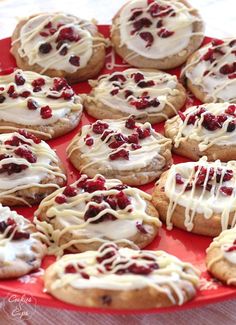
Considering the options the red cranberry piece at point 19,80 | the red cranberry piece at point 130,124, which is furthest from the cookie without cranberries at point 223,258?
the red cranberry piece at point 19,80

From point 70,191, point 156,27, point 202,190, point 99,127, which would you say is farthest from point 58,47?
point 202,190

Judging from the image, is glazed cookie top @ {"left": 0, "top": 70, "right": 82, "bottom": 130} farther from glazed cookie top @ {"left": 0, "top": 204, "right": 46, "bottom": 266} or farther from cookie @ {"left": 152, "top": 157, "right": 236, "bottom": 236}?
glazed cookie top @ {"left": 0, "top": 204, "right": 46, "bottom": 266}

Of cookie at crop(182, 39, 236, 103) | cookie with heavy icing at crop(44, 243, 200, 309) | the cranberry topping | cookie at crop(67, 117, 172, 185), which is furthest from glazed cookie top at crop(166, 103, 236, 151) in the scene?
cookie with heavy icing at crop(44, 243, 200, 309)

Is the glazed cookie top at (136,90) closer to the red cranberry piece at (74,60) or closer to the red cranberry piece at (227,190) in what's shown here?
the red cranberry piece at (74,60)

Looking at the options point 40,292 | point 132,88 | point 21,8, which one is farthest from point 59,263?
point 21,8

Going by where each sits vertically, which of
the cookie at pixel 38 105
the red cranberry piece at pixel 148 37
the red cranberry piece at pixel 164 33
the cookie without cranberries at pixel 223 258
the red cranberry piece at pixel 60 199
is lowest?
the cookie at pixel 38 105

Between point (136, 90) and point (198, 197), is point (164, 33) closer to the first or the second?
point (136, 90)
